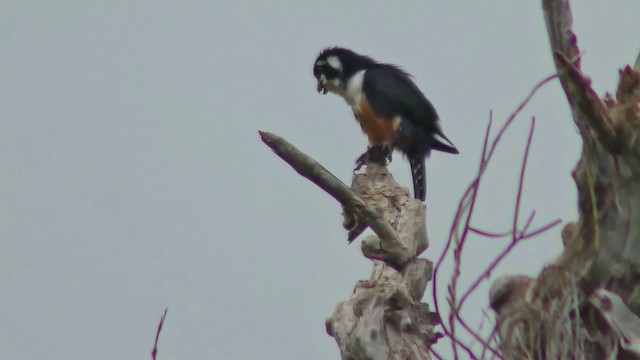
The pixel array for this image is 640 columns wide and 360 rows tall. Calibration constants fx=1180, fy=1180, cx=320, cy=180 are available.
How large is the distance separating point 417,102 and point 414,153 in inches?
13.6

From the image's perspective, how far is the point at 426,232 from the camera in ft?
11.5

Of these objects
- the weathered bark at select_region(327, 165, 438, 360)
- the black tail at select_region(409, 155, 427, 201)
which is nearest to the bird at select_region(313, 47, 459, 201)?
the black tail at select_region(409, 155, 427, 201)

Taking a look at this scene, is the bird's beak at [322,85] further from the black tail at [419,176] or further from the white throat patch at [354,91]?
the black tail at [419,176]

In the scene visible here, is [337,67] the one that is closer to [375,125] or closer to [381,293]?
[375,125]

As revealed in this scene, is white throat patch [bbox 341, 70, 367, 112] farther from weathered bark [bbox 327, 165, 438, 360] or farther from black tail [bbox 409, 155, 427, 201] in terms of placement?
weathered bark [bbox 327, 165, 438, 360]

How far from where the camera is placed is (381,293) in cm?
310

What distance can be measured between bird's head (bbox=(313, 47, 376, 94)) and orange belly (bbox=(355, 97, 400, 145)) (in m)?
0.48

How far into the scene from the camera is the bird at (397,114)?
646 cm

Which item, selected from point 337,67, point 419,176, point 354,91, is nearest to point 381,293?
point 419,176

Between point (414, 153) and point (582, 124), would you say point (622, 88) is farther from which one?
point (414, 153)

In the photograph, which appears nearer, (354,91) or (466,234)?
(466,234)

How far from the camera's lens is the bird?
6.46 meters

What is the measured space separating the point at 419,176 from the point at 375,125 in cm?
43

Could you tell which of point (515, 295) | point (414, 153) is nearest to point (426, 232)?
point (515, 295)
